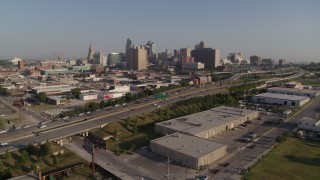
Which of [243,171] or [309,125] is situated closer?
[243,171]

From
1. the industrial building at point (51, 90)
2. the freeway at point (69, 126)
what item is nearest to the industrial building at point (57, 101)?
the industrial building at point (51, 90)

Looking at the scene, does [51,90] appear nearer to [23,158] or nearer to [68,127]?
[68,127]

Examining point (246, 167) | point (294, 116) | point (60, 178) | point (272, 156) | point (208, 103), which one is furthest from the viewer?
point (208, 103)

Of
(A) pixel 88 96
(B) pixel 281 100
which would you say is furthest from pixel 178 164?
(A) pixel 88 96

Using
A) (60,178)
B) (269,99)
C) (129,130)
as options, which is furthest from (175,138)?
(269,99)

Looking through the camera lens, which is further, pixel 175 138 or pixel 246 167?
pixel 175 138

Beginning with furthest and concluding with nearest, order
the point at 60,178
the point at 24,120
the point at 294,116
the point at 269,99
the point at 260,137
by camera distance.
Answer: the point at 269,99
the point at 294,116
the point at 24,120
the point at 260,137
the point at 60,178

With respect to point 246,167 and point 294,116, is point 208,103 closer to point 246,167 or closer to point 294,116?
point 294,116
